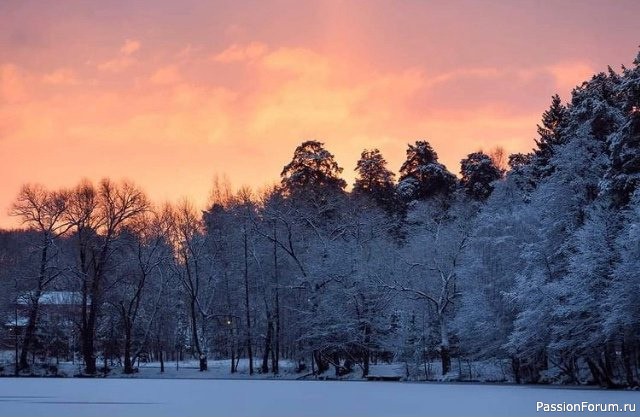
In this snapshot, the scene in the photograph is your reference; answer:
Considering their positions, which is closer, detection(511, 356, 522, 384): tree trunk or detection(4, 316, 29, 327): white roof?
detection(511, 356, 522, 384): tree trunk

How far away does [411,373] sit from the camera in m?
45.2

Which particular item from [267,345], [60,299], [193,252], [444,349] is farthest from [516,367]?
[60,299]

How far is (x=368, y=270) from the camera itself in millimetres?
48156

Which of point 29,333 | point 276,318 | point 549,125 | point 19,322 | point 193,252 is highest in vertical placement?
point 549,125

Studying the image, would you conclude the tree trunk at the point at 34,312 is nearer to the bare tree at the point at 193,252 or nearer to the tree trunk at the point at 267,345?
the bare tree at the point at 193,252

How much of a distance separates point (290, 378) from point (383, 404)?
26.2m

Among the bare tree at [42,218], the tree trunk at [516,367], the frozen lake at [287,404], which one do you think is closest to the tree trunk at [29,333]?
the bare tree at [42,218]

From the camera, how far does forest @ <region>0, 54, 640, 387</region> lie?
31766 mm

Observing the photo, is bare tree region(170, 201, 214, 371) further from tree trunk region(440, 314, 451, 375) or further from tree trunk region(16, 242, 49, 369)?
tree trunk region(440, 314, 451, 375)

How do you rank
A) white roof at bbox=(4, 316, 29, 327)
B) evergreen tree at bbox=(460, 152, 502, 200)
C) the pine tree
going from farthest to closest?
1. evergreen tree at bbox=(460, 152, 502, 200)
2. white roof at bbox=(4, 316, 29, 327)
3. the pine tree

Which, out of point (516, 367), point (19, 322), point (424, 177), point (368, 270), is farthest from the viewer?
point (424, 177)

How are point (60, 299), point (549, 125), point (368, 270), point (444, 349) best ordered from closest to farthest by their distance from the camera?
point (444, 349) < point (368, 270) < point (549, 125) < point (60, 299)

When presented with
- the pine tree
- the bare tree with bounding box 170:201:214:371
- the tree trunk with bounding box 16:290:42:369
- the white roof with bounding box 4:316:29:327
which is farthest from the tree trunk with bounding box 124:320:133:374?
the pine tree

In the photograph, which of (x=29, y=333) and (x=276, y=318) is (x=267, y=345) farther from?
(x=29, y=333)
